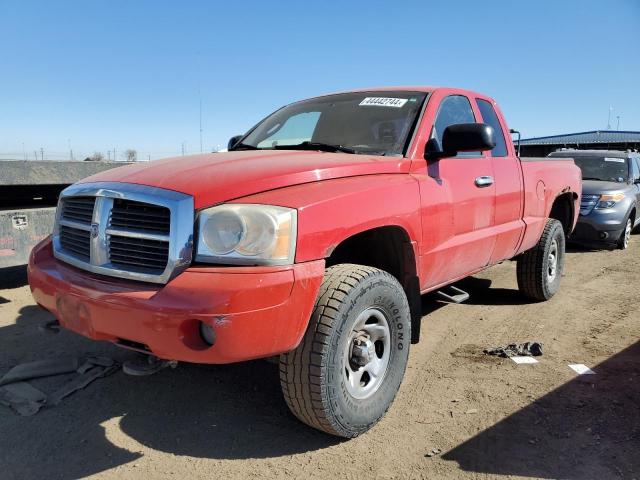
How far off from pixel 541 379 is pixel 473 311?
→ 1665mm

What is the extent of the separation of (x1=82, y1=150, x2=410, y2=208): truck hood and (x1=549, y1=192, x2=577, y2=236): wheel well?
356 cm

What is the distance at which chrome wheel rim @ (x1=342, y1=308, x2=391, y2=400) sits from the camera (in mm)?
2773

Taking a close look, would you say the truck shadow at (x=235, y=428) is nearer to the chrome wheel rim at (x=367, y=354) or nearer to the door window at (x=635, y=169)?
the chrome wheel rim at (x=367, y=354)

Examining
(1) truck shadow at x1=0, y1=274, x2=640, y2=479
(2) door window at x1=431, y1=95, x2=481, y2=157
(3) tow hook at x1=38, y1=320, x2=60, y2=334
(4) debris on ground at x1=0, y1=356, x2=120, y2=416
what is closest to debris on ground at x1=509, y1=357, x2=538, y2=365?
(1) truck shadow at x1=0, y1=274, x2=640, y2=479

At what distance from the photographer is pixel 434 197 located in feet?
10.8

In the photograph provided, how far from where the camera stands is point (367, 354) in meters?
2.80

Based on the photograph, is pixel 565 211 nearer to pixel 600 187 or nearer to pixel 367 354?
pixel 600 187

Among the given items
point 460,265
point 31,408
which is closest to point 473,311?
point 460,265

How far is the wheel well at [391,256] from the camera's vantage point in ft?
10.2

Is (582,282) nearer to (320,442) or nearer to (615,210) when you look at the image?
(615,210)

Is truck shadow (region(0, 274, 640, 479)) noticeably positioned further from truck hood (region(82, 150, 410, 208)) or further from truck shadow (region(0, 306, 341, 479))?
truck hood (region(82, 150, 410, 208))

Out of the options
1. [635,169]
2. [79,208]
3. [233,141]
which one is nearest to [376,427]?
[79,208]

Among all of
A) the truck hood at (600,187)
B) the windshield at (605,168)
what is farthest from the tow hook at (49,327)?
the windshield at (605,168)

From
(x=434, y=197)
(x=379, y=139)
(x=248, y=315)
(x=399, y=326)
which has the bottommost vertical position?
(x=399, y=326)
